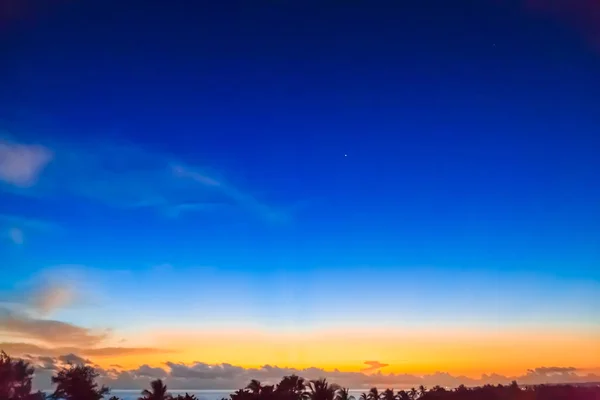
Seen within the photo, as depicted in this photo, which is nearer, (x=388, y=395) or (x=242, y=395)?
(x=242, y=395)

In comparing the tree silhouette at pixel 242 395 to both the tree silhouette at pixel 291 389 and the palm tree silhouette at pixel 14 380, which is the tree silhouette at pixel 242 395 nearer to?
the tree silhouette at pixel 291 389

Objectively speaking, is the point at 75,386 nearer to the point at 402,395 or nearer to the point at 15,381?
the point at 15,381

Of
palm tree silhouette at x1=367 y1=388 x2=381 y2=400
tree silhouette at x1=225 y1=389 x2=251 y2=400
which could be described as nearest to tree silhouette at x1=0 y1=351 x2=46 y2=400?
tree silhouette at x1=225 y1=389 x2=251 y2=400

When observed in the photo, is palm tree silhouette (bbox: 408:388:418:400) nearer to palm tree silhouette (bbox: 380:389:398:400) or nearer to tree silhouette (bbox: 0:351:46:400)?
palm tree silhouette (bbox: 380:389:398:400)

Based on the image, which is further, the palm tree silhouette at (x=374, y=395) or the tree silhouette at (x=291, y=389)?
the palm tree silhouette at (x=374, y=395)

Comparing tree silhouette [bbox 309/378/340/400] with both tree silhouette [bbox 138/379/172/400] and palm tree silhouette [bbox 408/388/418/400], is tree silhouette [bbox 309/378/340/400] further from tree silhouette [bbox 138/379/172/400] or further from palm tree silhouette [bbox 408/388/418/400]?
palm tree silhouette [bbox 408/388/418/400]

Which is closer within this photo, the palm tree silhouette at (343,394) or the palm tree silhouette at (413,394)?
the palm tree silhouette at (343,394)

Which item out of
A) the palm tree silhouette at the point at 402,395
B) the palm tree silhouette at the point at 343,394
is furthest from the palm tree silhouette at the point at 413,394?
the palm tree silhouette at the point at 343,394

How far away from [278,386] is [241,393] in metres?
3.53

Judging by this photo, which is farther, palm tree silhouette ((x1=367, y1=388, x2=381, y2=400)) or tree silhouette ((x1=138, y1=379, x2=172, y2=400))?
palm tree silhouette ((x1=367, y1=388, x2=381, y2=400))

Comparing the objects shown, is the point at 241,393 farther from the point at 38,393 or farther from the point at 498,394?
the point at 498,394

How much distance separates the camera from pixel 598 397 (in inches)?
3029

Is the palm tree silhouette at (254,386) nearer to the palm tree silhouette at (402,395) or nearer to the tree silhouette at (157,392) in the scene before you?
the tree silhouette at (157,392)

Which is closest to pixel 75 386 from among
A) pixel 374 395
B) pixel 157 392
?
pixel 157 392
